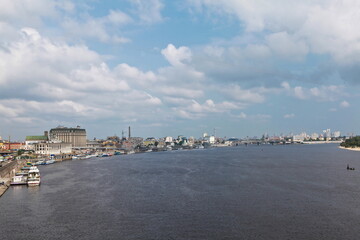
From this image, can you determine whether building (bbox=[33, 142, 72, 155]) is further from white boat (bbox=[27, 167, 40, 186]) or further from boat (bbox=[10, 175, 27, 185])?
boat (bbox=[10, 175, 27, 185])

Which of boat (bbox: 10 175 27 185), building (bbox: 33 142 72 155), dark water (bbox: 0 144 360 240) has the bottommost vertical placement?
dark water (bbox: 0 144 360 240)

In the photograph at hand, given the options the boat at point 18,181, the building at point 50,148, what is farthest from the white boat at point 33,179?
the building at point 50,148

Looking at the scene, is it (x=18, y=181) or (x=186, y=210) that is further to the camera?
(x=18, y=181)

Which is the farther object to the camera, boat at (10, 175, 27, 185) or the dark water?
boat at (10, 175, 27, 185)

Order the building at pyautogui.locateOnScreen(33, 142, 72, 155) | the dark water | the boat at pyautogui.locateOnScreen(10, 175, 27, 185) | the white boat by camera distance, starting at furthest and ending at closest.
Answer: the building at pyautogui.locateOnScreen(33, 142, 72, 155), the boat at pyautogui.locateOnScreen(10, 175, 27, 185), the white boat, the dark water

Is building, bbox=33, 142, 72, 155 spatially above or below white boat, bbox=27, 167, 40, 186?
above

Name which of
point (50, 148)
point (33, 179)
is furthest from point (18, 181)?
point (50, 148)

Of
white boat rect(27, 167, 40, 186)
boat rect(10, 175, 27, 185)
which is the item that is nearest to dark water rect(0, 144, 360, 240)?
white boat rect(27, 167, 40, 186)

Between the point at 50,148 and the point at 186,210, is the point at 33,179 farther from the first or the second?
the point at 50,148

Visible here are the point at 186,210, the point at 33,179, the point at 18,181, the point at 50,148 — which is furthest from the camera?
the point at 50,148

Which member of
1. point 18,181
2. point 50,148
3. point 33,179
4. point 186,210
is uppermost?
point 50,148

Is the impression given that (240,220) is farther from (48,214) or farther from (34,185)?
(34,185)

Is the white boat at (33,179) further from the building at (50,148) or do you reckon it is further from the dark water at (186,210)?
the building at (50,148)

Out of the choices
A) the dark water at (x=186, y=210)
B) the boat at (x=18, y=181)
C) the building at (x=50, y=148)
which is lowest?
the dark water at (x=186, y=210)
